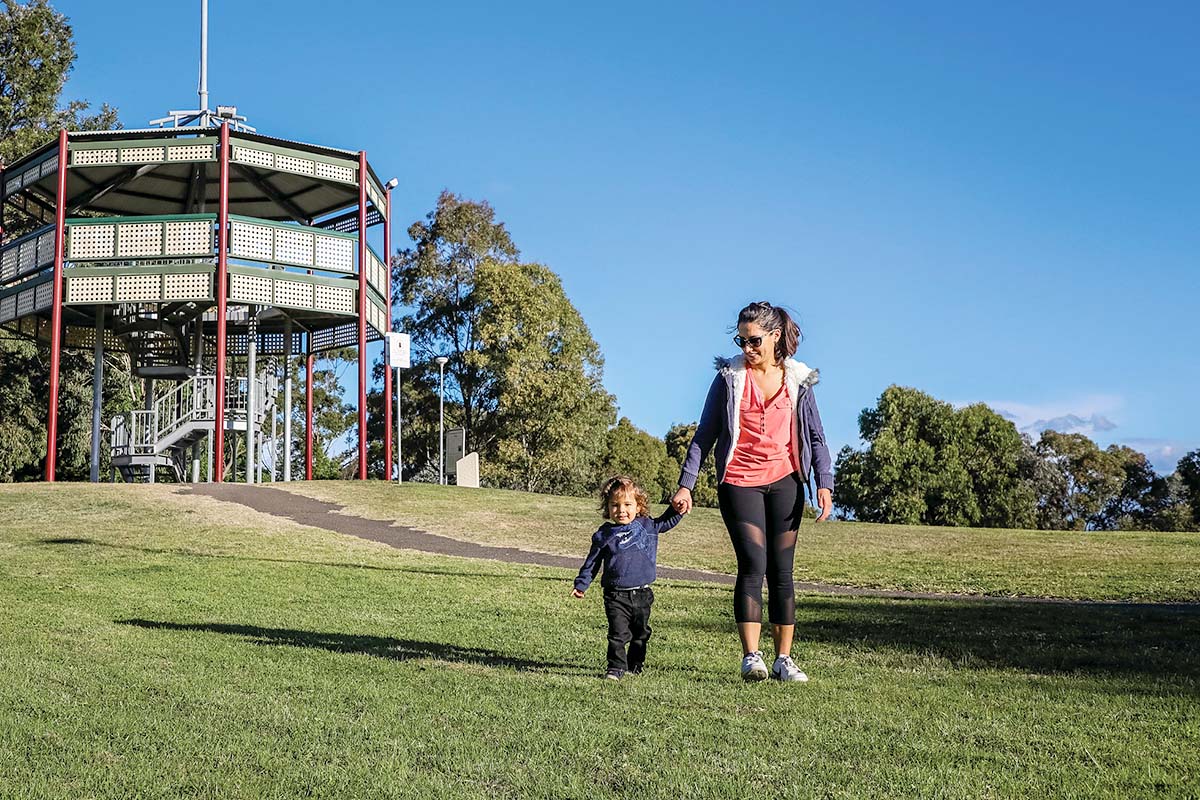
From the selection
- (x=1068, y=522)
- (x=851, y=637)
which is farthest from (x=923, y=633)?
(x=1068, y=522)

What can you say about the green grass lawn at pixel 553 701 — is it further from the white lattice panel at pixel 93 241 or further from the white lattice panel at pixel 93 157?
the white lattice panel at pixel 93 157

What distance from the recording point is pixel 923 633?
30.0 ft

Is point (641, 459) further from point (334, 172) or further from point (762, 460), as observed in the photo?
point (762, 460)

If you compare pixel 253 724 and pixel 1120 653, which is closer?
pixel 253 724

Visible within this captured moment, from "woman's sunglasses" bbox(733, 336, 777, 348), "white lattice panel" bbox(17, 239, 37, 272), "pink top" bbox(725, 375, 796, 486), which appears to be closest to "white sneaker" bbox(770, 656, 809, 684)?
"pink top" bbox(725, 375, 796, 486)

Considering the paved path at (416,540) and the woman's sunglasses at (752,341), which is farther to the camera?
the paved path at (416,540)

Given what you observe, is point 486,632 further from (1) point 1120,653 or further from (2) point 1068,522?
(2) point 1068,522

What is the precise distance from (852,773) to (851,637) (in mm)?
4675

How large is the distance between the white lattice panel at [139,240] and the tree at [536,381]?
64.4ft

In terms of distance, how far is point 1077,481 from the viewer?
74.3 m

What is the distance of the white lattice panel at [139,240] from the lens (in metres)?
30.3

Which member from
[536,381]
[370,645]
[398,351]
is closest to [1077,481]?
[536,381]

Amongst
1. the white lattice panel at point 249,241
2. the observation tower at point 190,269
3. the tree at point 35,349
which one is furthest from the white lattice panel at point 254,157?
the tree at point 35,349

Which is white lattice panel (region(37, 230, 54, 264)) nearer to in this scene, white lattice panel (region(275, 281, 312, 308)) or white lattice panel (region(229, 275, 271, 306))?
white lattice panel (region(229, 275, 271, 306))
